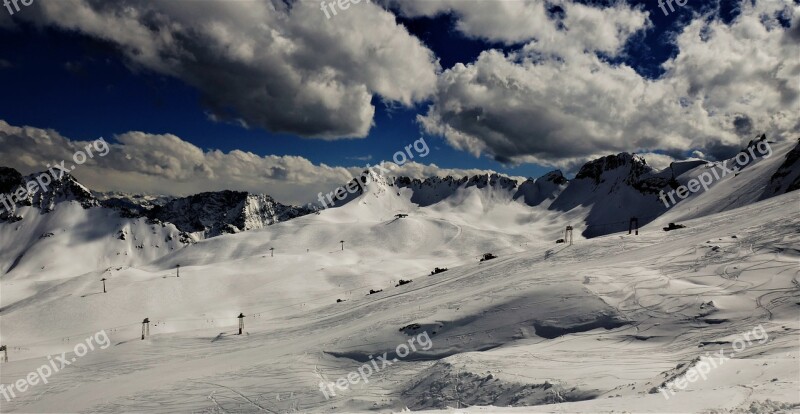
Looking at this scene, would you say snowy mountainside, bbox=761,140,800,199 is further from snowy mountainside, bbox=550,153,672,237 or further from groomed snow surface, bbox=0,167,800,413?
snowy mountainside, bbox=550,153,672,237

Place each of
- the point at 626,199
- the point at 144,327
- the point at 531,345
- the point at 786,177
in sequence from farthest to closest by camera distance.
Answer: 1. the point at 626,199
2. the point at 786,177
3. the point at 144,327
4. the point at 531,345

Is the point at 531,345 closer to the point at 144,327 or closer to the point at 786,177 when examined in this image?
the point at 144,327

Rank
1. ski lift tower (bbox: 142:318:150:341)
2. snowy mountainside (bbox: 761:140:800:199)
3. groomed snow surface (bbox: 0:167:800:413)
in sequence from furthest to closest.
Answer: snowy mountainside (bbox: 761:140:800:199) → ski lift tower (bbox: 142:318:150:341) → groomed snow surface (bbox: 0:167:800:413)

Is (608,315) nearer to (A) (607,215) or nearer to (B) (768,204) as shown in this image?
(B) (768,204)

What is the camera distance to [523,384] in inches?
683

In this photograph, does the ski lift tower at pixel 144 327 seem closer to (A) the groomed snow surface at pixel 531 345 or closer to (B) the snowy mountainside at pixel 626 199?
(A) the groomed snow surface at pixel 531 345

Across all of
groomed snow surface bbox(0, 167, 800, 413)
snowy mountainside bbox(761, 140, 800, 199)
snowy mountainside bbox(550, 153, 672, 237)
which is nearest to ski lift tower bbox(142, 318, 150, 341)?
groomed snow surface bbox(0, 167, 800, 413)

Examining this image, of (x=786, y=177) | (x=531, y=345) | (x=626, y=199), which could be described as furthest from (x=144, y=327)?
(x=626, y=199)

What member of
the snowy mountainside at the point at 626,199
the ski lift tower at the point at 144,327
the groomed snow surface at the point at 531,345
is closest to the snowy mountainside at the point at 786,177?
the groomed snow surface at the point at 531,345

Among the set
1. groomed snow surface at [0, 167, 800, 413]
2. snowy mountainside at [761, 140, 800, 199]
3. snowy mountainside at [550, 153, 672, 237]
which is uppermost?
snowy mountainside at [550, 153, 672, 237]

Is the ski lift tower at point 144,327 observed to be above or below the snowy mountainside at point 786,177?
below

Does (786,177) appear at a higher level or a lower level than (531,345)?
higher

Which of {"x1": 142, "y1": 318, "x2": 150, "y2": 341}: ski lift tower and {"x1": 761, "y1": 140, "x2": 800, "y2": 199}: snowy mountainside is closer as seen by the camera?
{"x1": 142, "y1": 318, "x2": 150, "y2": 341}: ski lift tower

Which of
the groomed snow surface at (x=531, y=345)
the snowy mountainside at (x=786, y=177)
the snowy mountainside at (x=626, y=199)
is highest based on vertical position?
the snowy mountainside at (x=626, y=199)
